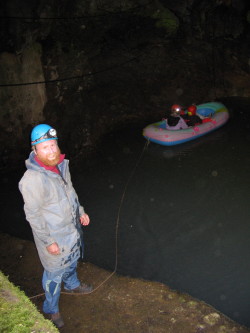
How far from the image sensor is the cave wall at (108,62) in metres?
8.66

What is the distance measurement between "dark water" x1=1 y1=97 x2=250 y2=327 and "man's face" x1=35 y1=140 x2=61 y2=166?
2701 millimetres

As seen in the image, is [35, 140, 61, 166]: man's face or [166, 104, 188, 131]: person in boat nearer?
[35, 140, 61, 166]: man's face

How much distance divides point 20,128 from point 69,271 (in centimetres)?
628

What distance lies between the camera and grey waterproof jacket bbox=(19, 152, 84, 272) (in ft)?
9.66

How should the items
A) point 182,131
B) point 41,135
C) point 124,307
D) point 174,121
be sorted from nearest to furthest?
point 41,135 → point 124,307 → point 182,131 → point 174,121

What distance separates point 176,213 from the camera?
647 centimetres

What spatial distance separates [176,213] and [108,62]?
8.05 m

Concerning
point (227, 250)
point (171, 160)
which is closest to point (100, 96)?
point (171, 160)

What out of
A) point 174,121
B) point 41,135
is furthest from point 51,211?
point 174,121

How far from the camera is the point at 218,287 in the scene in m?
4.62

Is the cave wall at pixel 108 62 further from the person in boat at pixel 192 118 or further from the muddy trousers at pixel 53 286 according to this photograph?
the muddy trousers at pixel 53 286

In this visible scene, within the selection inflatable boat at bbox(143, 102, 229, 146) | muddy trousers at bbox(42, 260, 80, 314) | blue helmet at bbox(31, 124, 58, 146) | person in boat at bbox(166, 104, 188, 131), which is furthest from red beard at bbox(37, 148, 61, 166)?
person in boat at bbox(166, 104, 188, 131)

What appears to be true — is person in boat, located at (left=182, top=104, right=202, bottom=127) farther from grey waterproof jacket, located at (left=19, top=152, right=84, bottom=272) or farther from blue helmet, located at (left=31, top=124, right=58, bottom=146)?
blue helmet, located at (left=31, top=124, right=58, bottom=146)

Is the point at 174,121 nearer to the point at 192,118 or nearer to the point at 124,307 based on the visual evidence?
the point at 192,118
